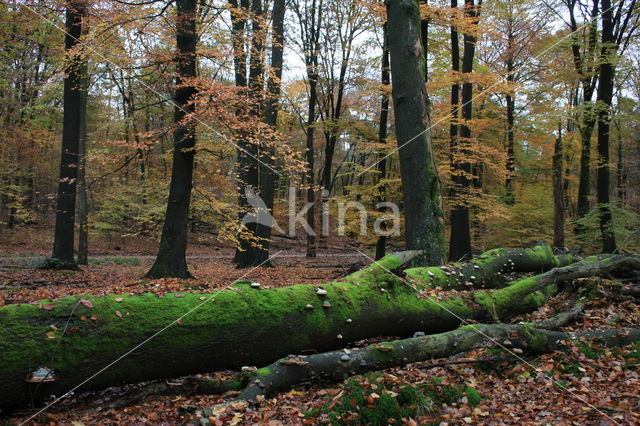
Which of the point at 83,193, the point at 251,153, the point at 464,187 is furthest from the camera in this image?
the point at 464,187

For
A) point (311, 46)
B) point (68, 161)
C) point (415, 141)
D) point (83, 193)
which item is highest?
point (311, 46)

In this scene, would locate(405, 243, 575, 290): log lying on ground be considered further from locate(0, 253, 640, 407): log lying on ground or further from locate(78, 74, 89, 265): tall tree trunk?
locate(78, 74, 89, 265): tall tree trunk

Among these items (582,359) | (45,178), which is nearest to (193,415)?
(582,359)

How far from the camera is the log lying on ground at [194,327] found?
8.85ft

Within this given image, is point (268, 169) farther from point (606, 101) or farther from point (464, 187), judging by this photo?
point (606, 101)

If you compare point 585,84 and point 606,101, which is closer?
point 606,101

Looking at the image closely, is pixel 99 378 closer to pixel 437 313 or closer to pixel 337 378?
pixel 337 378

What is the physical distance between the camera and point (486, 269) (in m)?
6.39

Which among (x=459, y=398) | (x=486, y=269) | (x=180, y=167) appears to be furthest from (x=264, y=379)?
(x=180, y=167)

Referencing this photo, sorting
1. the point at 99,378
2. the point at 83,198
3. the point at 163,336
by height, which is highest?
the point at 83,198

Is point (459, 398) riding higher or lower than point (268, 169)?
lower

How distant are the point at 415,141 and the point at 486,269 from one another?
2.56 m

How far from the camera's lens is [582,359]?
3768 millimetres

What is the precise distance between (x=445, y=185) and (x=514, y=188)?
921cm
